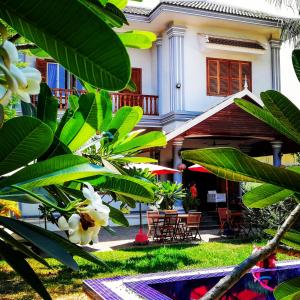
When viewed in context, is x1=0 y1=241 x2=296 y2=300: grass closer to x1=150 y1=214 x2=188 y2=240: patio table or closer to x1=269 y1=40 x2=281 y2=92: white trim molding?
x1=150 y1=214 x2=188 y2=240: patio table

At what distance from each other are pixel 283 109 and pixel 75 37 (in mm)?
415

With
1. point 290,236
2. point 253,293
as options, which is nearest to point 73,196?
point 290,236

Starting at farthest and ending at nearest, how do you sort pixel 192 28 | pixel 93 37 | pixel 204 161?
pixel 192 28 < pixel 204 161 < pixel 93 37

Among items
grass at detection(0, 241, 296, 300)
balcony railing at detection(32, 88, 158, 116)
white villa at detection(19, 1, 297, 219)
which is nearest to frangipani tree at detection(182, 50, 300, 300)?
grass at detection(0, 241, 296, 300)

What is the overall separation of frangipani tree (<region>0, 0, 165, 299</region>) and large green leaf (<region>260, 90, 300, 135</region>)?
29cm

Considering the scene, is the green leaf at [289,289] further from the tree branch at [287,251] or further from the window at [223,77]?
the window at [223,77]

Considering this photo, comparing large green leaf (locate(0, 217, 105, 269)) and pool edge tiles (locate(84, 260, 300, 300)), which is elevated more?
large green leaf (locate(0, 217, 105, 269))

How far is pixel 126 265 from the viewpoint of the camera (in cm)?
777

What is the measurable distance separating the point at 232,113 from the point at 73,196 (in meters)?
13.8

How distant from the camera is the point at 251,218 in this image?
1137 cm

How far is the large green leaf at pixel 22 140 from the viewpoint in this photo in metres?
0.66

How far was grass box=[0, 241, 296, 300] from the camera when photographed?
246 inches

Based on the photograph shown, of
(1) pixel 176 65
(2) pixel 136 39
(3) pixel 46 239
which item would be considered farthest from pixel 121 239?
(3) pixel 46 239

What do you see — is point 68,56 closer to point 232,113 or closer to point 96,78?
point 96,78
